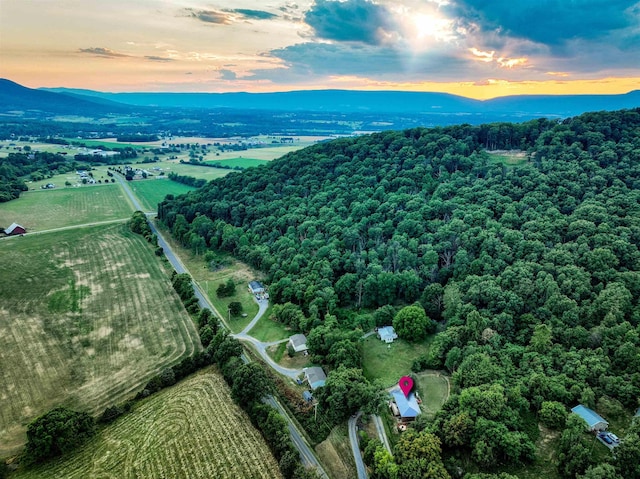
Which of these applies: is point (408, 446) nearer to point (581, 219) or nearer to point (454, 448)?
point (454, 448)

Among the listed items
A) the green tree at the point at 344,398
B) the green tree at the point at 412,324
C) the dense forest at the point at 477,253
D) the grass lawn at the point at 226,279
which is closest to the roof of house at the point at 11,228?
the dense forest at the point at 477,253

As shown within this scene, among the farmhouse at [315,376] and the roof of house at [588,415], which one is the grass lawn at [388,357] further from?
the roof of house at [588,415]

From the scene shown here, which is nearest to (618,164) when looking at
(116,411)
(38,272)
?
(116,411)

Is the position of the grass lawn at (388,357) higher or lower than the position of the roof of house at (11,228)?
lower

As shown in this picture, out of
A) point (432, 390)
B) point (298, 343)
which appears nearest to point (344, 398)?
point (432, 390)

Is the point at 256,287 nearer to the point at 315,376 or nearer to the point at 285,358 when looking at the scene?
the point at 285,358

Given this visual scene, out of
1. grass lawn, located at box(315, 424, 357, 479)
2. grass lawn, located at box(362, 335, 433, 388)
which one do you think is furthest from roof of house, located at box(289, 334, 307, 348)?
grass lawn, located at box(315, 424, 357, 479)
